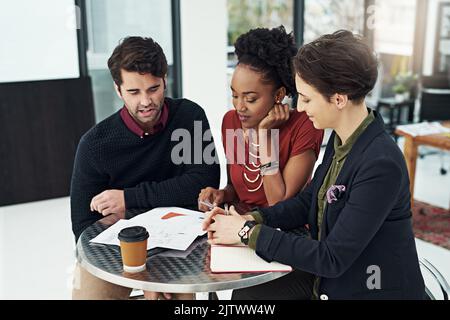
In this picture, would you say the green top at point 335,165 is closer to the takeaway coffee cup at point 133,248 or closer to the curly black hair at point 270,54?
the curly black hair at point 270,54

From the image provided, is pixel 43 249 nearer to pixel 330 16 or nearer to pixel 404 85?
pixel 330 16

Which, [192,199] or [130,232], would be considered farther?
[192,199]

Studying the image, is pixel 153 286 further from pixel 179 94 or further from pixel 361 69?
pixel 179 94

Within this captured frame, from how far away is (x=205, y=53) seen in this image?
4.93 m

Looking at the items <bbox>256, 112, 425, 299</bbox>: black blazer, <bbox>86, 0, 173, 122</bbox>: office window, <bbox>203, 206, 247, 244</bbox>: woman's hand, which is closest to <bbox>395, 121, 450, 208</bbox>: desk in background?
<bbox>86, 0, 173, 122</bbox>: office window

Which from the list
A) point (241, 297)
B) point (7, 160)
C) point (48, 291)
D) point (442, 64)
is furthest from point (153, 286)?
point (442, 64)

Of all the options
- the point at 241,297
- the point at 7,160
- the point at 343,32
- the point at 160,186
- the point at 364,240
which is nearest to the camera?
the point at 364,240

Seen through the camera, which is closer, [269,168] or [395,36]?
[269,168]

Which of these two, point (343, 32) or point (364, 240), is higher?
point (343, 32)

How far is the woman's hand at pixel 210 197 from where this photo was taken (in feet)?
6.72

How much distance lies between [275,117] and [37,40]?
2.97 m

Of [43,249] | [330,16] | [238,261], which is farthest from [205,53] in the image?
[238,261]

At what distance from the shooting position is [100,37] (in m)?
4.78
